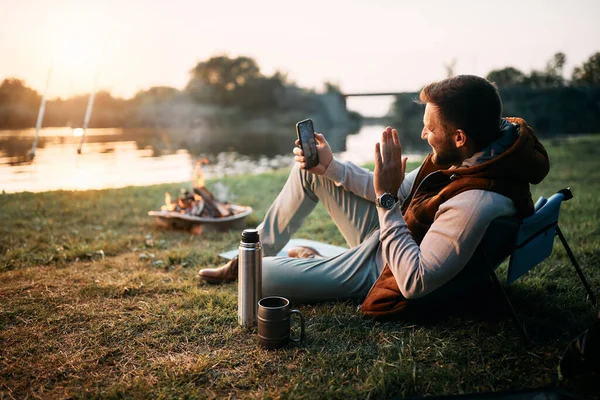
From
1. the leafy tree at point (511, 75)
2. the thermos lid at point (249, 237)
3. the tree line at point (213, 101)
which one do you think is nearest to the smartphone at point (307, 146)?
the thermos lid at point (249, 237)

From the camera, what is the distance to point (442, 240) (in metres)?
2.06

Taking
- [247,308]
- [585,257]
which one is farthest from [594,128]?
[247,308]

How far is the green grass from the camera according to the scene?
2.05 metres

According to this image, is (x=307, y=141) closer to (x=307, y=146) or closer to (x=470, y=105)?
(x=307, y=146)

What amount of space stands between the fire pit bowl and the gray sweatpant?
8.01 feet

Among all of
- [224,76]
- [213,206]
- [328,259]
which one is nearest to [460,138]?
[328,259]

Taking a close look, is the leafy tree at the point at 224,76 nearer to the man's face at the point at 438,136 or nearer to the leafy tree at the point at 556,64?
the leafy tree at the point at 556,64

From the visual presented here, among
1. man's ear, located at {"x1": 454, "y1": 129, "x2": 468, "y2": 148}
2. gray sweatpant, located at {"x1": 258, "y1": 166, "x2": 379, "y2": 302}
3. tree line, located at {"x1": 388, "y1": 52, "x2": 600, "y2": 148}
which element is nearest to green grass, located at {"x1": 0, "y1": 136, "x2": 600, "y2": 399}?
gray sweatpant, located at {"x1": 258, "y1": 166, "x2": 379, "y2": 302}

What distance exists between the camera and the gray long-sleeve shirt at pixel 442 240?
2000mm

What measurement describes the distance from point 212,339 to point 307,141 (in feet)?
4.47

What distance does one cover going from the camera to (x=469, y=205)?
6.58 feet

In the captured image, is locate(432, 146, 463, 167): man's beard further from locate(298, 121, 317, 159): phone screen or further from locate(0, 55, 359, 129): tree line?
locate(0, 55, 359, 129): tree line

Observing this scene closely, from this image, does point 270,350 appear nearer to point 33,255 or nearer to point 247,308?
point 247,308

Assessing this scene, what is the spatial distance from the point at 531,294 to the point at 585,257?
1239 millimetres
